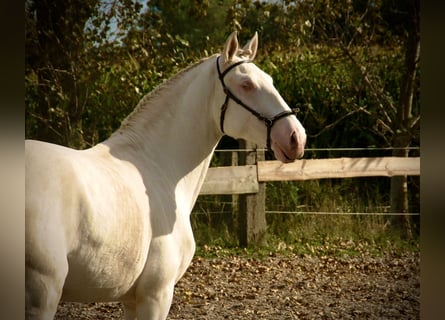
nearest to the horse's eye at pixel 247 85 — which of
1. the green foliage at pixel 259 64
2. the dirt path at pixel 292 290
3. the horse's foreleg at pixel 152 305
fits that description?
the horse's foreleg at pixel 152 305

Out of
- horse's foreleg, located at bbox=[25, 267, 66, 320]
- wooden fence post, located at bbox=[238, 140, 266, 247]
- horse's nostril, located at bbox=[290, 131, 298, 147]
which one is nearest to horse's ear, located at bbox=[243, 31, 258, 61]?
horse's nostril, located at bbox=[290, 131, 298, 147]

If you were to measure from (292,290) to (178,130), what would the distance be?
8.17 ft

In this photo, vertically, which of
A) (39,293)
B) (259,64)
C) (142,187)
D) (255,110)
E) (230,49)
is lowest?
(39,293)

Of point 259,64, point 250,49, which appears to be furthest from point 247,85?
point 259,64

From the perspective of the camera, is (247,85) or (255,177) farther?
(255,177)

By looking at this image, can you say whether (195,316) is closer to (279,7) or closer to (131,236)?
(131,236)

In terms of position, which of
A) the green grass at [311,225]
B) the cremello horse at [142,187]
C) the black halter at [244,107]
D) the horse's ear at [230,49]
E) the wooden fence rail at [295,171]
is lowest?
the green grass at [311,225]

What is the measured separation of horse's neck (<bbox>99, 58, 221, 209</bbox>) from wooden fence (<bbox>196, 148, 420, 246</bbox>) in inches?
113

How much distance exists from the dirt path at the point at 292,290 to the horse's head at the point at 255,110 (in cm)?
188

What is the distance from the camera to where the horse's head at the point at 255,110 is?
225 cm

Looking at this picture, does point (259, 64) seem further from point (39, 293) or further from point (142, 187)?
point (39, 293)

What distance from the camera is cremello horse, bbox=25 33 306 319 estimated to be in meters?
1.71

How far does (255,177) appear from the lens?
558cm

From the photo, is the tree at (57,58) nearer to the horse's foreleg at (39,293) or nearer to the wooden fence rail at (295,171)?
the wooden fence rail at (295,171)
